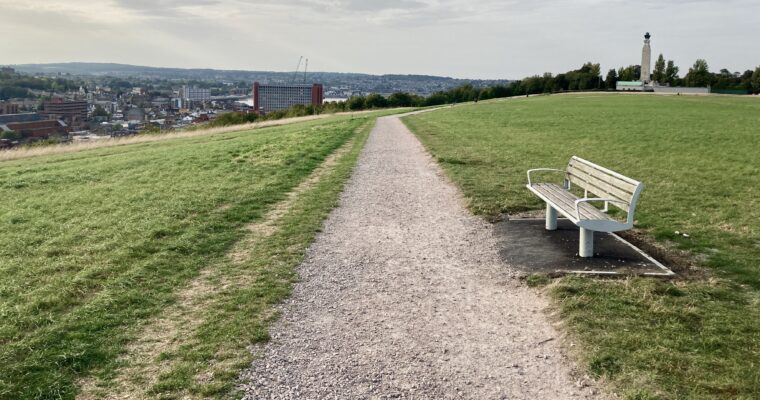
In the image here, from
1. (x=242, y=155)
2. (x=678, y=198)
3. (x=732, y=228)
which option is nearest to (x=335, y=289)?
(x=732, y=228)

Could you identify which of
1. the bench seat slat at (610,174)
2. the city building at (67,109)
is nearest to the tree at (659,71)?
the city building at (67,109)

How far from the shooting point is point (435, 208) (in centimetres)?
1006

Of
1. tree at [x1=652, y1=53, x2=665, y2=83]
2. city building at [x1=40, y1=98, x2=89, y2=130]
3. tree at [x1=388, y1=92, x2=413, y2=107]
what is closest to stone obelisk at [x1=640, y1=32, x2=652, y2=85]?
tree at [x1=652, y1=53, x2=665, y2=83]

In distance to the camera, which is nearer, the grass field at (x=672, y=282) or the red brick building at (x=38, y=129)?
the grass field at (x=672, y=282)

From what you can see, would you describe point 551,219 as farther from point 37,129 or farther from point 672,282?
point 37,129

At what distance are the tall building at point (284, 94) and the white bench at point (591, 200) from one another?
10656 cm

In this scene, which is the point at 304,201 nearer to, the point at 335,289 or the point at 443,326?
the point at 335,289

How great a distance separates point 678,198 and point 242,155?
455 inches

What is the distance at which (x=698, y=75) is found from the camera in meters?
95.4

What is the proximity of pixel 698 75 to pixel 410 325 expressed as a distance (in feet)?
348

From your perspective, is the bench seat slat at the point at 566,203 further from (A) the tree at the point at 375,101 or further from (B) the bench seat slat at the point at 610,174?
(A) the tree at the point at 375,101

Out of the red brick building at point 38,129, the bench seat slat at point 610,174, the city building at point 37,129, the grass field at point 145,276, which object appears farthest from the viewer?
the red brick building at point 38,129

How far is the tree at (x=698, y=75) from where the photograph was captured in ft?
309

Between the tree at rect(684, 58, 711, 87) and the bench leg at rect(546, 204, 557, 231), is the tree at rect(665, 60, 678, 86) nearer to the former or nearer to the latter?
the tree at rect(684, 58, 711, 87)
